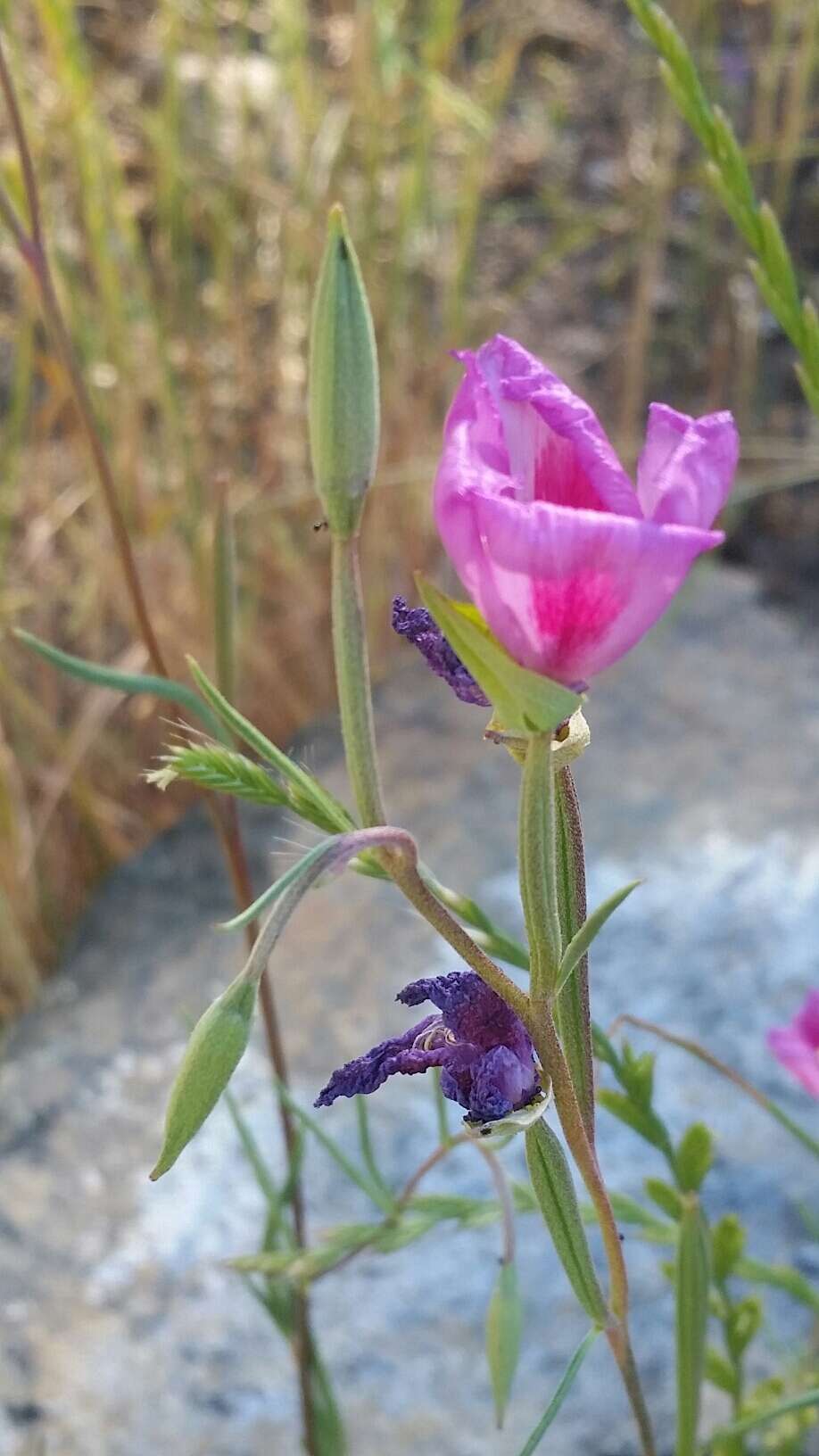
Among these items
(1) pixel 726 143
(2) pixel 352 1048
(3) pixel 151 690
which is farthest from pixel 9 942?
(1) pixel 726 143

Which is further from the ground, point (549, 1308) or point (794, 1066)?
point (794, 1066)

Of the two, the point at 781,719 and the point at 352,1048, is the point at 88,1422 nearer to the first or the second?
the point at 352,1048

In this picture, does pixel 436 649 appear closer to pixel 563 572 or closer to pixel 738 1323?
pixel 563 572

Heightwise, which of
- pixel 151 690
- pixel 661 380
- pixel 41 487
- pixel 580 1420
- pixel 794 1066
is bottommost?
pixel 580 1420

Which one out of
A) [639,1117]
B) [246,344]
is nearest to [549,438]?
[639,1117]

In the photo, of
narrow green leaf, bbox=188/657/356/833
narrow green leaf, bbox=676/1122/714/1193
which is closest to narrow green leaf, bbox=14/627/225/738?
narrow green leaf, bbox=188/657/356/833

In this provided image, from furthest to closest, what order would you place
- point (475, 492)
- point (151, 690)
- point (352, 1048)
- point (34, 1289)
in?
point (352, 1048), point (34, 1289), point (151, 690), point (475, 492)

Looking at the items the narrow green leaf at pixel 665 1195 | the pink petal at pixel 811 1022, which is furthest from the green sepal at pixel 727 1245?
the pink petal at pixel 811 1022

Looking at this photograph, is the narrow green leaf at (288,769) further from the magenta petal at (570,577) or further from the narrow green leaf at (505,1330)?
the narrow green leaf at (505,1330)
